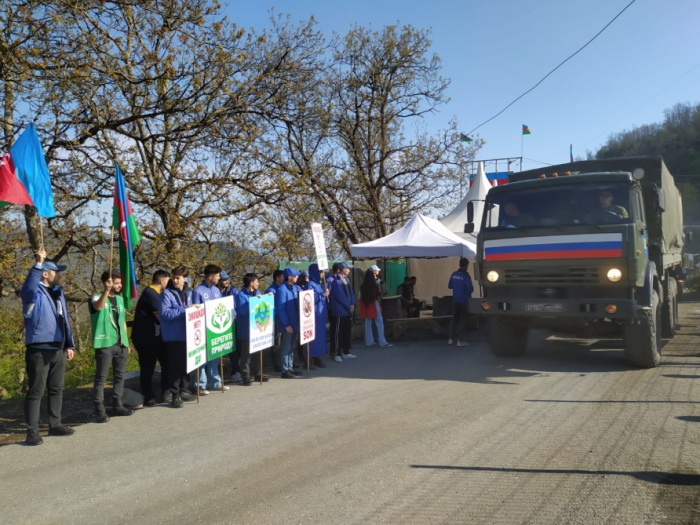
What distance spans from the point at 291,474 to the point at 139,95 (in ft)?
29.5

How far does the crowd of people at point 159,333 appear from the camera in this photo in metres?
5.98

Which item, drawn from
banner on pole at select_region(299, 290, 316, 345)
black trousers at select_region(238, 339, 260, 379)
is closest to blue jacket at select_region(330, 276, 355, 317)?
banner on pole at select_region(299, 290, 316, 345)

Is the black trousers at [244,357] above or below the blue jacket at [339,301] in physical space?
below

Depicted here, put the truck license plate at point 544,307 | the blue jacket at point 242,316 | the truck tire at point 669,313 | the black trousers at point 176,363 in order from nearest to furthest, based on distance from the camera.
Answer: the black trousers at point 176,363
the blue jacket at point 242,316
the truck license plate at point 544,307
the truck tire at point 669,313

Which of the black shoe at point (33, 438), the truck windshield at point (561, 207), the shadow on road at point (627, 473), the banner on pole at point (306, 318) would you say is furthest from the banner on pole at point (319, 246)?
the shadow on road at point (627, 473)

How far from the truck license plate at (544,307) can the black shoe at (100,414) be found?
6.20 m

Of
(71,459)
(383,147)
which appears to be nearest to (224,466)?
(71,459)

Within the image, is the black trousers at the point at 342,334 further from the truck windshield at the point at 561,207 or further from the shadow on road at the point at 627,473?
the shadow on road at the point at 627,473

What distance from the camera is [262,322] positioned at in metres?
8.98

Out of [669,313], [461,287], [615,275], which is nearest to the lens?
[615,275]

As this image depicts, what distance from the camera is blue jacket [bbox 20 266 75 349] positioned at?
587 cm

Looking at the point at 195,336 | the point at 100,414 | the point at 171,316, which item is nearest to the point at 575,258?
the point at 195,336

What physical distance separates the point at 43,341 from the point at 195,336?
198 centimetres

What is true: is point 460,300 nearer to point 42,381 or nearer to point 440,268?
point 440,268
